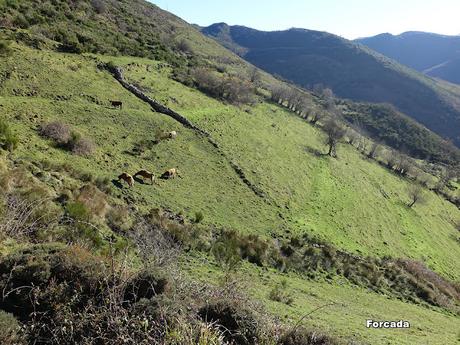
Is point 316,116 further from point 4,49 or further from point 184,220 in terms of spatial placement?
point 184,220

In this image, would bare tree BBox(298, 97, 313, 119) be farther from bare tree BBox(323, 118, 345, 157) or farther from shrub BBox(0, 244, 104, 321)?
shrub BBox(0, 244, 104, 321)

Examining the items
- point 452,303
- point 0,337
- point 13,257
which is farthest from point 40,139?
point 452,303

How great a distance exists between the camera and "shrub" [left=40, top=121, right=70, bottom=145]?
30.0 metres

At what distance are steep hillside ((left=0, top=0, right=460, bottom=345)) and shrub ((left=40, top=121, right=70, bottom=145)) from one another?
15cm

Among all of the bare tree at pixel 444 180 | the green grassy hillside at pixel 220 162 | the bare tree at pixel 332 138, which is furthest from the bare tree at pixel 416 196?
the bare tree at pixel 444 180

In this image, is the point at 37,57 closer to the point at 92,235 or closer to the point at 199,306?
the point at 92,235

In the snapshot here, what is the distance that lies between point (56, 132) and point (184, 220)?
1173 cm

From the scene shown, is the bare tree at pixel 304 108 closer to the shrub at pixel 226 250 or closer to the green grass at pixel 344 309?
the green grass at pixel 344 309

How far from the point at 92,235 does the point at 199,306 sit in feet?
29.5

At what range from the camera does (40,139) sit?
2928 cm

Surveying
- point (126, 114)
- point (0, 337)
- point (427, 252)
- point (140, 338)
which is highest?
point (140, 338)

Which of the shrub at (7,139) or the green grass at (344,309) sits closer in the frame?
the green grass at (344,309)

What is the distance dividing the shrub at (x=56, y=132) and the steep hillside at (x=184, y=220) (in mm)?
151

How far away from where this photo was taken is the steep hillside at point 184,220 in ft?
27.3
